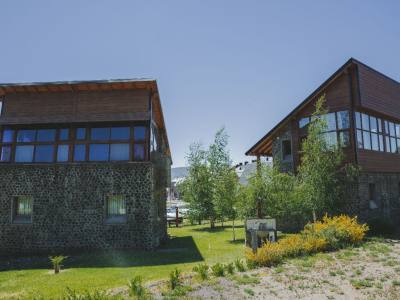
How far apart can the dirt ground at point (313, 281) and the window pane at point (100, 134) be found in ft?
35.0

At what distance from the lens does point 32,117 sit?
18453 mm

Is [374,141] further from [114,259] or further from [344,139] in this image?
[114,259]

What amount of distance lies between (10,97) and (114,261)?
37.7 feet

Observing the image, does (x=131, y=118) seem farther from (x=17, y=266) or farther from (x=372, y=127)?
(x=372, y=127)

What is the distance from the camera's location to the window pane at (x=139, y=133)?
1806cm

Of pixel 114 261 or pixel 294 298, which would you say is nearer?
pixel 294 298

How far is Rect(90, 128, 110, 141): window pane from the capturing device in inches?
715

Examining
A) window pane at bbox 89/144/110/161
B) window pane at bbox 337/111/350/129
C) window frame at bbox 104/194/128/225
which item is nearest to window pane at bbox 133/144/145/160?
window pane at bbox 89/144/110/161

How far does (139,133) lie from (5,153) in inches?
304

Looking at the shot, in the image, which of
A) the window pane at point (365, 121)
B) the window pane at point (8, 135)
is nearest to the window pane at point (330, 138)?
the window pane at point (365, 121)

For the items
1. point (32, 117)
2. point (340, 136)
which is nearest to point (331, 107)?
point (340, 136)

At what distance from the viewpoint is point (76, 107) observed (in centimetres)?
1841

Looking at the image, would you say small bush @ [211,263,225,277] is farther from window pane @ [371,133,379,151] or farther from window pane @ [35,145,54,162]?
window pane @ [371,133,379,151]

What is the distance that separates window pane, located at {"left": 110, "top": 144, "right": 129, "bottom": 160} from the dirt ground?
957 centimetres
